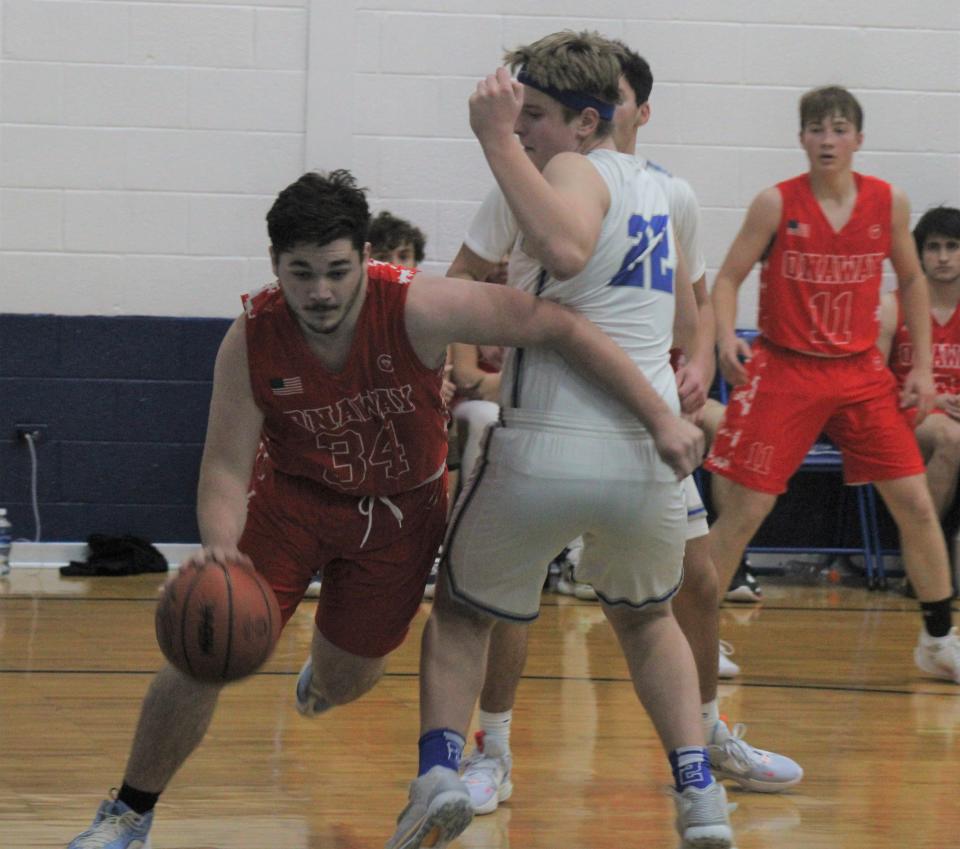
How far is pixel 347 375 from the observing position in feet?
10.1

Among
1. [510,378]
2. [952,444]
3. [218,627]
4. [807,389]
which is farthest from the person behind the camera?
[952,444]

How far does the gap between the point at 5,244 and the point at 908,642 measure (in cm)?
414

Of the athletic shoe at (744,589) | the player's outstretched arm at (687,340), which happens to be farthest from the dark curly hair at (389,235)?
the player's outstretched arm at (687,340)

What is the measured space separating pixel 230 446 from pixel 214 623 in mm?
383

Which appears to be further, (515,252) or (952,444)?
(952,444)

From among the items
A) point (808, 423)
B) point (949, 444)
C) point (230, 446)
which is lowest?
point (949, 444)

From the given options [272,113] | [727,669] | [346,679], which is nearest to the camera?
[346,679]

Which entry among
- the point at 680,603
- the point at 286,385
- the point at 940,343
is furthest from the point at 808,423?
the point at 286,385

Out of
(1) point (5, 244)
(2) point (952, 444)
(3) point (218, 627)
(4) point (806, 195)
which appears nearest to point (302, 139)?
(1) point (5, 244)

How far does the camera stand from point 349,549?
3301 millimetres

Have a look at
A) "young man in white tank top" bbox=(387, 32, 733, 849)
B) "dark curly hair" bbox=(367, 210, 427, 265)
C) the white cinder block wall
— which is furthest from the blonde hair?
the white cinder block wall

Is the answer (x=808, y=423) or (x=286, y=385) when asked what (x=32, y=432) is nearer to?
(x=808, y=423)

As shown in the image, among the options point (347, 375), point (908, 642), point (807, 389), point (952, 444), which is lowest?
point (908, 642)

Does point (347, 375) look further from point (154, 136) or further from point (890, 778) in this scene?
point (154, 136)
